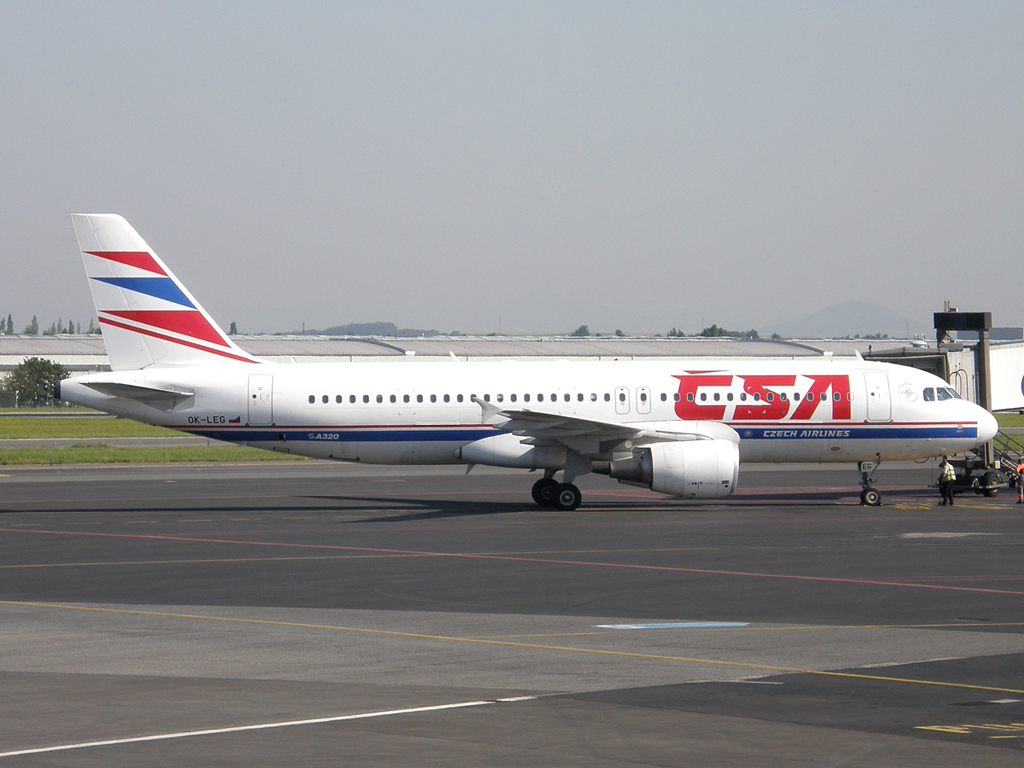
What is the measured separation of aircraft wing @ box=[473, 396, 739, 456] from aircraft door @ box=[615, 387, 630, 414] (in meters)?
0.64

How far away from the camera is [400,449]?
122 ft

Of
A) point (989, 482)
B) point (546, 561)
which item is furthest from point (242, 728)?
point (989, 482)

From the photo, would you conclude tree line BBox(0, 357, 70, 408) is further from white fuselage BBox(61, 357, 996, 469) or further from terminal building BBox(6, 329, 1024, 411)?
white fuselage BBox(61, 357, 996, 469)

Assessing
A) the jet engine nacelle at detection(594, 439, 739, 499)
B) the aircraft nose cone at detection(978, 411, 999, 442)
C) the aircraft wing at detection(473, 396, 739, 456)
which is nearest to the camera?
the jet engine nacelle at detection(594, 439, 739, 499)

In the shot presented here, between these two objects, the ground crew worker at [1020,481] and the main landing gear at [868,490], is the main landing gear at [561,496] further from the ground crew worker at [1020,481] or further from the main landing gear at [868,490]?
the ground crew worker at [1020,481]

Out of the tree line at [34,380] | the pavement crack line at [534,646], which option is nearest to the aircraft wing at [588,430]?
the pavement crack line at [534,646]

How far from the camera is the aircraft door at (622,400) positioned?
3722cm

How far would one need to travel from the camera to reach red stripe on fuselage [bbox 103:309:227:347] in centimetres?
3762

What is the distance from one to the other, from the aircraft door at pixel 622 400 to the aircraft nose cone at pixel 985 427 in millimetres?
10649

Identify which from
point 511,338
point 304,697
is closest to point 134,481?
point 304,697

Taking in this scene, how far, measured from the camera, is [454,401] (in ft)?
121

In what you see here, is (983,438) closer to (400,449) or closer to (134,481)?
(400,449)

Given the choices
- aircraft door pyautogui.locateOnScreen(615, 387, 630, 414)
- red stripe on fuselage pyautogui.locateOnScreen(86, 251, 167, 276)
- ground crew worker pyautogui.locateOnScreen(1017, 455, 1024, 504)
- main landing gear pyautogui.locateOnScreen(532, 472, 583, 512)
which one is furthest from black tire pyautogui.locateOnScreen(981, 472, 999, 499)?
red stripe on fuselage pyautogui.locateOnScreen(86, 251, 167, 276)

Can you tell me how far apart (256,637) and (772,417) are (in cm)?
2344
